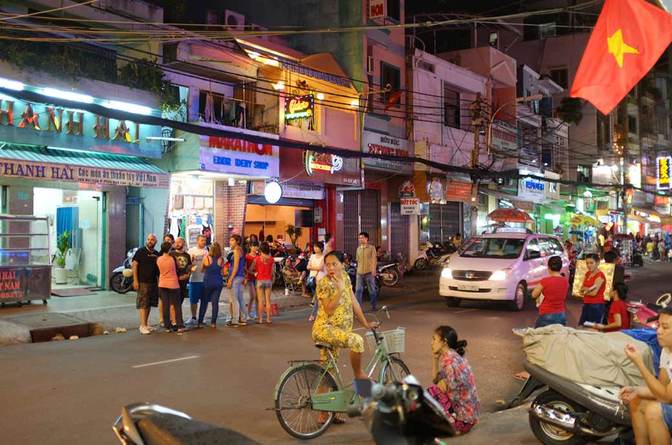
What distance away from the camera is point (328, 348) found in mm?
6207

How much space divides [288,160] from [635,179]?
36.4 meters

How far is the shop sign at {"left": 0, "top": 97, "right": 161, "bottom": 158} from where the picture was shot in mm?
14609

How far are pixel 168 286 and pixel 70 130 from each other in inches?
238

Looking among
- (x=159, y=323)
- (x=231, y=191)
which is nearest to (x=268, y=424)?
(x=159, y=323)

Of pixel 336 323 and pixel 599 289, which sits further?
pixel 599 289

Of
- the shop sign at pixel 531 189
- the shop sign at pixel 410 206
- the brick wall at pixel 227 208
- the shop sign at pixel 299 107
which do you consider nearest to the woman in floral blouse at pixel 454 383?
the brick wall at pixel 227 208

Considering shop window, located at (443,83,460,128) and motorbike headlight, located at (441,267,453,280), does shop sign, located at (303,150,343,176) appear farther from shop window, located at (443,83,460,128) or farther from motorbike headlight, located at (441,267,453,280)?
shop window, located at (443,83,460,128)

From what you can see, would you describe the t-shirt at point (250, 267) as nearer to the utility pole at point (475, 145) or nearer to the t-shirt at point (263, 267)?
the t-shirt at point (263, 267)

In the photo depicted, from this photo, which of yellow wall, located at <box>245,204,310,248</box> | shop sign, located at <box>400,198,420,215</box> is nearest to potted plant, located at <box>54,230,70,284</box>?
yellow wall, located at <box>245,204,310,248</box>

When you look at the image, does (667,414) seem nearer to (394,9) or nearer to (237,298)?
(237,298)

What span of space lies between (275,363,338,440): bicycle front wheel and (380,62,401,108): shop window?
21.0 meters

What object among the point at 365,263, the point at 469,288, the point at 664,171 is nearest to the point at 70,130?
the point at 365,263

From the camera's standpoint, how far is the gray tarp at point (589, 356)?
559cm

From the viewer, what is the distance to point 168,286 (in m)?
12.1
